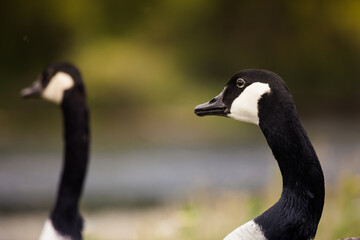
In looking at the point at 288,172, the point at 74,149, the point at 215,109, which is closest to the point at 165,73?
the point at 74,149

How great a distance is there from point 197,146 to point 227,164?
3.42 feet

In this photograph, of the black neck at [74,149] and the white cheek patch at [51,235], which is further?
the black neck at [74,149]

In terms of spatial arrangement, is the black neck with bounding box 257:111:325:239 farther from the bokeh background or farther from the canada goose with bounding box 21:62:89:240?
the bokeh background

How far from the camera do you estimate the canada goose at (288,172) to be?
4.18 feet

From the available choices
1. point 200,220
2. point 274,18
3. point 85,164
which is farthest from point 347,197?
point 274,18

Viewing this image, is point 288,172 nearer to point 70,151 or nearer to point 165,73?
point 70,151

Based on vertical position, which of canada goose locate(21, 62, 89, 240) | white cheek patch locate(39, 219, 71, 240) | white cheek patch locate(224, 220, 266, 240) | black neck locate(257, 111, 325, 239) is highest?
canada goose locate(21, 62, 89, 240)

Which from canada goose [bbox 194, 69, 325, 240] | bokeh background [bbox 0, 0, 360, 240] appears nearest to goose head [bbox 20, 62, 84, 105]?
canada goose [bbox 194, 69, 325, 240]

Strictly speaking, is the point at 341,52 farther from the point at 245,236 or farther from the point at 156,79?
the point at 245,236

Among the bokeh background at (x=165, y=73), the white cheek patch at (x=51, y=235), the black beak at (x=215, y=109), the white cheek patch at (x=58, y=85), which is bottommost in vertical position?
the black beak at (x=215, y=109)

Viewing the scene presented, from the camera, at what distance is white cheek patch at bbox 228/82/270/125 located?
1.30m

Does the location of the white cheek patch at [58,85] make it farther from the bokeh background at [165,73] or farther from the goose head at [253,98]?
the bokeh background at [165,73]

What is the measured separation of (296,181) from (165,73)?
13.8 feet

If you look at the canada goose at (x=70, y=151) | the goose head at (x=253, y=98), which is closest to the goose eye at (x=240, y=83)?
the goose head at (x=253, y=98)
